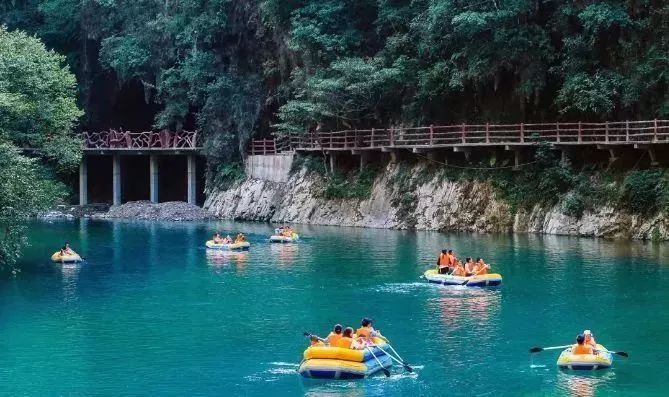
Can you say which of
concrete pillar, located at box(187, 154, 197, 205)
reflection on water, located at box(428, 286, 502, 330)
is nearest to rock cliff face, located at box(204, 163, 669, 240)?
concrete pillar, located at box(187, 154, 197, 205)

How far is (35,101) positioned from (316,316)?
51.8 ft

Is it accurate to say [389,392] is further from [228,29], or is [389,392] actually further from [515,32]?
[228,29]

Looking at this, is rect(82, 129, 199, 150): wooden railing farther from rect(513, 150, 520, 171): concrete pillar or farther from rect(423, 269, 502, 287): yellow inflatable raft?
rect(423, 269, 502, 287): yellow inflatable raft

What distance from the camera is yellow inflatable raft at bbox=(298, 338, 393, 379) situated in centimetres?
Result: 2328

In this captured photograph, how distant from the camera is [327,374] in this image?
919 inches

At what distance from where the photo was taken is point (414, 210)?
58125 millimetres

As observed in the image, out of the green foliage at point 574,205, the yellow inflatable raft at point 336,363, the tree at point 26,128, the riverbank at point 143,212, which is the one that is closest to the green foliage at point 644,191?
the green foliage at point 574,205

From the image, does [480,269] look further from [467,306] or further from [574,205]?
[574,205]

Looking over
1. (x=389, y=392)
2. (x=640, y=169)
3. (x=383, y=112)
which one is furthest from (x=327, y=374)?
(x=383, y=112)

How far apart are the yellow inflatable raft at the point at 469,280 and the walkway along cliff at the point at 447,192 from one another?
49.1ft

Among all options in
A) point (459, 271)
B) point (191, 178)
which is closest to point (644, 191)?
point (459, 271)

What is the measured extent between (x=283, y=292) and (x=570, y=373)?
43.0ft

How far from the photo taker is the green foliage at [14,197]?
35.4 m

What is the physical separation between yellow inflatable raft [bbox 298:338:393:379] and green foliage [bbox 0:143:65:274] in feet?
51.8
